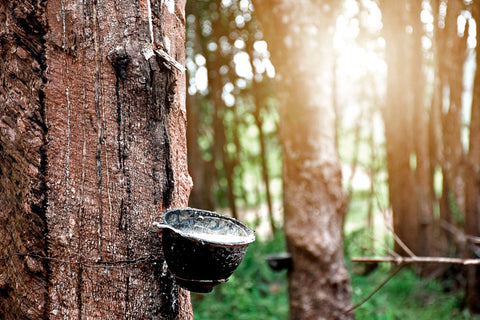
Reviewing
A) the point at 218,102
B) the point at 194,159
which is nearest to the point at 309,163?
the point at 194,159

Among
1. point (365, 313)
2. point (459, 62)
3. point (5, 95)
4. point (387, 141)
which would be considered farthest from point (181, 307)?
point (387, 141)

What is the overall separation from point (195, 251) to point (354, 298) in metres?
5.05

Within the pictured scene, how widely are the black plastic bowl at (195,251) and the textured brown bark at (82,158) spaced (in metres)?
0.12

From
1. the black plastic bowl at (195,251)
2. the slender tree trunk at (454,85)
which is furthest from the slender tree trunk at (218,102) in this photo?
the black plastic bowl at (195,251)

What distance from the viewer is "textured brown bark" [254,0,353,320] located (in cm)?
374

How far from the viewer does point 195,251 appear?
4.59ft

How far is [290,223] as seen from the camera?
3.87 m

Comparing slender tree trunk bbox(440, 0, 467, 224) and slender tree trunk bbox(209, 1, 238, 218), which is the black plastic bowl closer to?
slender tree trunk bbox(440, 0, 467, 224)

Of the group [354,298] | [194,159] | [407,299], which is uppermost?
[194,159]

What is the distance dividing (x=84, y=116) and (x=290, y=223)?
263 centimetres

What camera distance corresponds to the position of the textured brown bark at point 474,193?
15.6 feet

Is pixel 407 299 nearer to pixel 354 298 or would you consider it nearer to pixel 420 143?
pixel 354 298

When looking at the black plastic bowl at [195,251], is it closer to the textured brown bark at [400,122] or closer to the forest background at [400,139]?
the forest background at [400,139]

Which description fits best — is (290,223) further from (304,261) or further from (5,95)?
(5,95)
